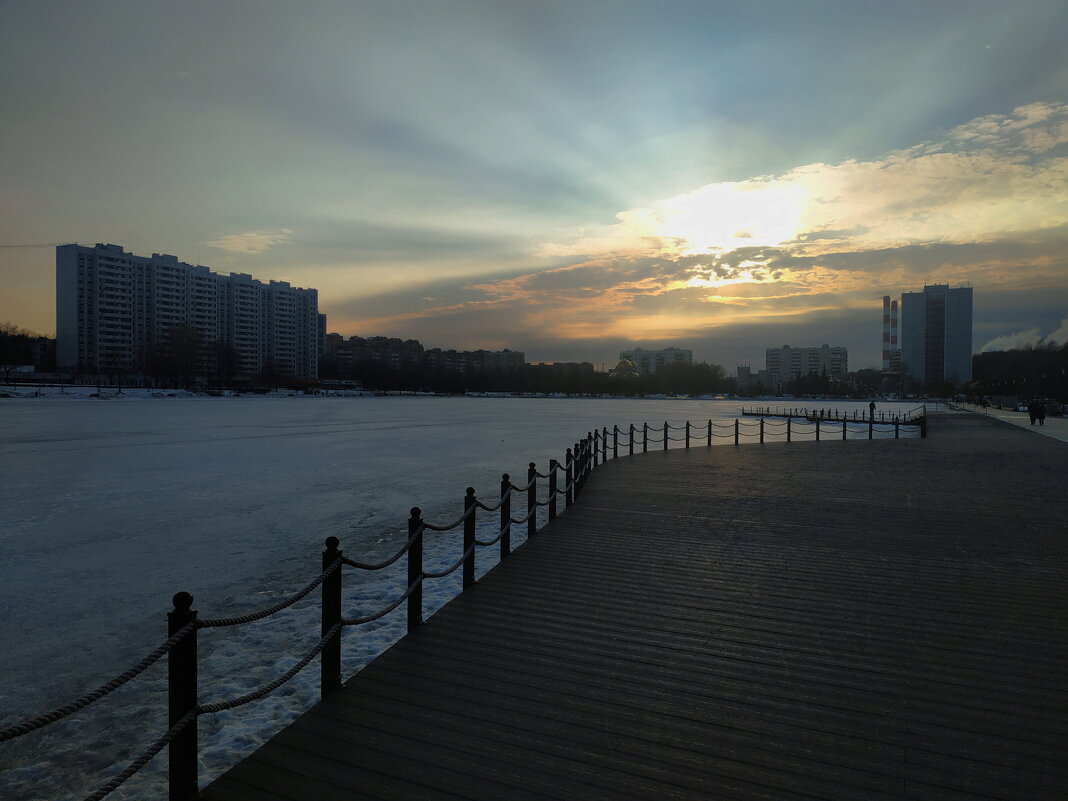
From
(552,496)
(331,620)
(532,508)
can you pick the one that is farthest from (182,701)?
(552,496)

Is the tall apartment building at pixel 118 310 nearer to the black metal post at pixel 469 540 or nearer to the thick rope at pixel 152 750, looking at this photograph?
the black metal post at pixel 469 540

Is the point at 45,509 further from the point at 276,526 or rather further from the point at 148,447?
the point at 148,447

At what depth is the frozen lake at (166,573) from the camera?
5102 mm

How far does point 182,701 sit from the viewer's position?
11.5 feet

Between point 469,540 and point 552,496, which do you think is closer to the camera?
point 469,540

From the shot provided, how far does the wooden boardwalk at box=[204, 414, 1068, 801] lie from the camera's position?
3.55 meters

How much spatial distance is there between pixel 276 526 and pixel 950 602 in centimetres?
1138

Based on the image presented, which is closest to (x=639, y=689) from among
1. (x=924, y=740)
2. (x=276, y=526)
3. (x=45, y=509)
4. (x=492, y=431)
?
(x=924, y=740)

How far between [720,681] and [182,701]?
362 centimetres

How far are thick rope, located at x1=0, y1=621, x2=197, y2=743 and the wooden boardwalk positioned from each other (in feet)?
3.12

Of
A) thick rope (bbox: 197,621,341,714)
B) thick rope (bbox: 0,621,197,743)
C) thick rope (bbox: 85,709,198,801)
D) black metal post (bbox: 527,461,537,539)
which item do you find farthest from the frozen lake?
thick rope (bbox: 0,621,197,743)

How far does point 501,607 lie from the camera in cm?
644

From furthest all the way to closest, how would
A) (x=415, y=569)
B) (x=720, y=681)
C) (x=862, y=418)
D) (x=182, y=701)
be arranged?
1. (x=862, y=418)
2. (x=415, y=569)
3. (x=720, y=681)
4. (x=182, y=701)

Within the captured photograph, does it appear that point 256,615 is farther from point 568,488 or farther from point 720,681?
point 568,488
